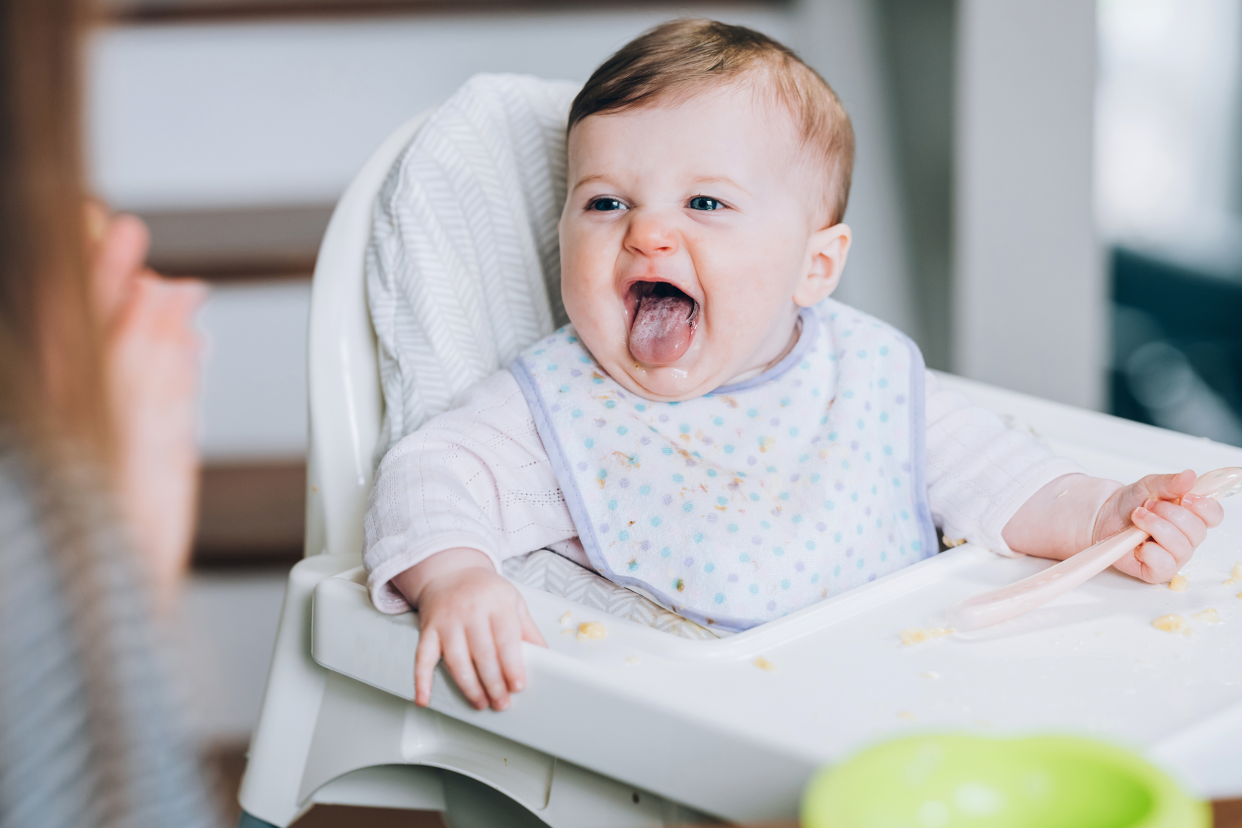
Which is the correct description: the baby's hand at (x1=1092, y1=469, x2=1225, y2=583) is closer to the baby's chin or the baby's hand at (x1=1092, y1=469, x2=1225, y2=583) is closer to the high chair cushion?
the baby's chin

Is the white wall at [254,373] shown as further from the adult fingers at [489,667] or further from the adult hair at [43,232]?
the adult hair at [43,232]

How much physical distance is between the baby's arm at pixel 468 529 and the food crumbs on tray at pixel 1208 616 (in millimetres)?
344

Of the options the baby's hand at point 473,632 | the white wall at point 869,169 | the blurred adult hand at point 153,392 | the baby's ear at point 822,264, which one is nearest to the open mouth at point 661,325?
the baby's ear at point 822,264

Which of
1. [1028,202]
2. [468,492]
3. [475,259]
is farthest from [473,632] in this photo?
[1028,202]

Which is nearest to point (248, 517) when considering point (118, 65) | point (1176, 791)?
point (118, 65)

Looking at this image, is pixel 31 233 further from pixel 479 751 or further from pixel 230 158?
pixel 230 158

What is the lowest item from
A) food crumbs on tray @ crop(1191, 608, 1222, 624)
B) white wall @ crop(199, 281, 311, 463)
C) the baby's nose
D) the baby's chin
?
white wall @ crop(199, 281, 311, 463)

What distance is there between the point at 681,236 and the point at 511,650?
311 millimetres

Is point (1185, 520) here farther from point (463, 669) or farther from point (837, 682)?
point (463, 669)

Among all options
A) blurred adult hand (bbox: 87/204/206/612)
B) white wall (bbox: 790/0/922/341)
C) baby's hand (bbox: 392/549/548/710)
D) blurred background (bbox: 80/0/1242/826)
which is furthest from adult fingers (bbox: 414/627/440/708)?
white wall (bbox: 790/0/922/341)

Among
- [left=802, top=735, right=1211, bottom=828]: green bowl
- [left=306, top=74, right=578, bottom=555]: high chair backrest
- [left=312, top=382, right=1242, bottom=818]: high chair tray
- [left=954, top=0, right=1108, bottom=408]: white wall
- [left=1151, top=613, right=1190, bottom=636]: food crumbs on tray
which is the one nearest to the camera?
[left=802, top=735, right=1211, bottom=828]: green bowl

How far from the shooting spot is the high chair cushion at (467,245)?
0.80m

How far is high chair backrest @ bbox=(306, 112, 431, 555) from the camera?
0.77 metres

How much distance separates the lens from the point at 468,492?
70 centimetres
